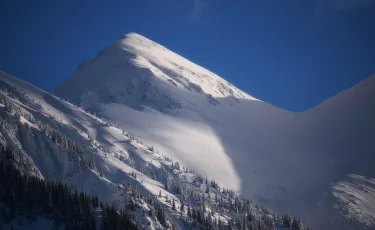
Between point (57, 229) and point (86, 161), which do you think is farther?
point (86, 161)

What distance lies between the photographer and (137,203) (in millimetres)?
168000

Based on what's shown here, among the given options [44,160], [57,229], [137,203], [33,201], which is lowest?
[57,229]

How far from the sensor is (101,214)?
425 feet

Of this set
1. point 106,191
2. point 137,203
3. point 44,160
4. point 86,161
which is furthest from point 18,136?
point 137,203

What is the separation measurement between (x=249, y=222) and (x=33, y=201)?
106 m

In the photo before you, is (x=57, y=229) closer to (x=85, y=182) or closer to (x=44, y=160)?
(x=85, y=182)

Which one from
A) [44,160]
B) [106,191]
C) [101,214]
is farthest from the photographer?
[44,160]

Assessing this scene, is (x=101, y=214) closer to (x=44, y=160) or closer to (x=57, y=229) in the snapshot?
(x=57, y=229)

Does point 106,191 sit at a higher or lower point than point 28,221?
higher

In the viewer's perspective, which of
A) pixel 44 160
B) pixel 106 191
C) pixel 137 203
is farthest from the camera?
pixel 44 160

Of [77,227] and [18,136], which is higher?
[18,136]

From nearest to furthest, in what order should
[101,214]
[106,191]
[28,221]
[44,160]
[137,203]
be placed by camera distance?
[28,221]
[101,214]
[137,203]
[106,191]
[44,160]

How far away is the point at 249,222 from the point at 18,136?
131m

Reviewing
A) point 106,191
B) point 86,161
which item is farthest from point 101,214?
point 86,161
